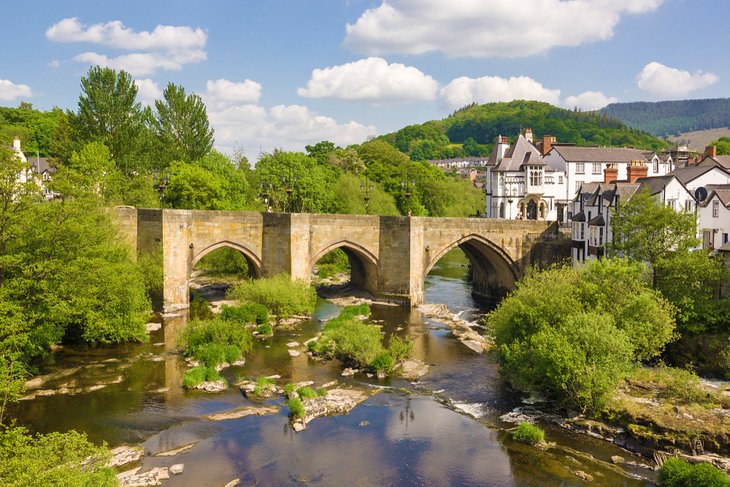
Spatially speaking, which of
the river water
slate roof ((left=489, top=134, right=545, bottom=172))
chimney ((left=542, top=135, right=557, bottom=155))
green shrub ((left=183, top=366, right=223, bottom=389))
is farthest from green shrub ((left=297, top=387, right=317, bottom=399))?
chimney ((left=542, top=135, right=557, bottom=155))

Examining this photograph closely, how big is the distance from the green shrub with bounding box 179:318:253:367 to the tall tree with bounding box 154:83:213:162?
119 ft

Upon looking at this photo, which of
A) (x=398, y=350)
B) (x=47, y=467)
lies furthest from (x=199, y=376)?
(x=47, y=467)

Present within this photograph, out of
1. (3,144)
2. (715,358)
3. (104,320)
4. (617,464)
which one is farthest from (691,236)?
(3,144)

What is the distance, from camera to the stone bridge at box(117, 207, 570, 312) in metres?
41.9

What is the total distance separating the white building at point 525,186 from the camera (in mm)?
61562

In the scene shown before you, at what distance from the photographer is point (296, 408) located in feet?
80.7

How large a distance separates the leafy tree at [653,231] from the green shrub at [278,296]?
20253 millimetres

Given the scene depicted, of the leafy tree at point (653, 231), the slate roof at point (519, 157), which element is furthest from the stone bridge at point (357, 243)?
the leafy tree at point (653, 231)

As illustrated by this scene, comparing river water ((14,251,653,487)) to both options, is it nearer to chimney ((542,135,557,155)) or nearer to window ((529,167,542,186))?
window ((529,167,542,186))

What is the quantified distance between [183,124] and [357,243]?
30677 millimetres

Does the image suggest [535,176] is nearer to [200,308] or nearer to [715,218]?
[715,218]

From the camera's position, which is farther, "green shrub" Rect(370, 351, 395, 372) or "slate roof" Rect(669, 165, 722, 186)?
"slate roof" Rect(669, 165, 722, 186)

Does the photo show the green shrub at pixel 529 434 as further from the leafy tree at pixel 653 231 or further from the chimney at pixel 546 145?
the chimney at pixel 546 145

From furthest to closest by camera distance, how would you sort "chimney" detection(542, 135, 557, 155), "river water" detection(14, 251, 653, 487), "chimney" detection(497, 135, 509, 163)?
"chimney" detection(542, 135, 557, 155)
"chimney" detection(497, 135, 509, 163)
"river water" detection(14, 251, 653, 487)
